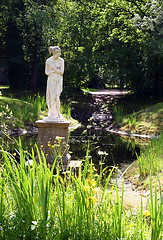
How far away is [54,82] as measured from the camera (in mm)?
7621

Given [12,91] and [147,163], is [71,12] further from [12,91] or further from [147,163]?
[147,163]

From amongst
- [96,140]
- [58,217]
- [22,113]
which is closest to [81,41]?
[22,113]

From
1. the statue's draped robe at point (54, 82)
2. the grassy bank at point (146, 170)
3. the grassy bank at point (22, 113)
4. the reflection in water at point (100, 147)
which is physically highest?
the statue's draped robe at point (54, 82)

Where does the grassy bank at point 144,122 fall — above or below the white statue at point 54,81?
below

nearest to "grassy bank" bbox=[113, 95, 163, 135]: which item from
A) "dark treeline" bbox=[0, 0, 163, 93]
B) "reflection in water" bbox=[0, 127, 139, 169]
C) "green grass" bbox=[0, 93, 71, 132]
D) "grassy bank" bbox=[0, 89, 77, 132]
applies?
"reflection in water" bbox=[0, 127, 139, 169]

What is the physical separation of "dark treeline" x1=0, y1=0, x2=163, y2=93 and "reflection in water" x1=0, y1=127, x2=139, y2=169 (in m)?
7.88

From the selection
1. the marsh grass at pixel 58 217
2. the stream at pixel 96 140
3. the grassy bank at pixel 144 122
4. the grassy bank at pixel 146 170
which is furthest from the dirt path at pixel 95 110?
the marsh grass at pixel 58 217

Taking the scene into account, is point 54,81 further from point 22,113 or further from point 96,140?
point 22,113

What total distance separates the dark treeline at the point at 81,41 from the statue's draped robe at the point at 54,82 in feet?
37.6

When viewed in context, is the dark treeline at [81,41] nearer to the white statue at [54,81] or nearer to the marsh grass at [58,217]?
the white statue at [54,81]

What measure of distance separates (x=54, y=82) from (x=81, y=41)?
1599cm

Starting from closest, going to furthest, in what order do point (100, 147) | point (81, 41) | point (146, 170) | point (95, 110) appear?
point (146, 170) → point (100, 147) → point (95, 110) → point (81, 41)

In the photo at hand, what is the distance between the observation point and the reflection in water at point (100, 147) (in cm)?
870

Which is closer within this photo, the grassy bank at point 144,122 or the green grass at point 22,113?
the green grass at point 22,113
